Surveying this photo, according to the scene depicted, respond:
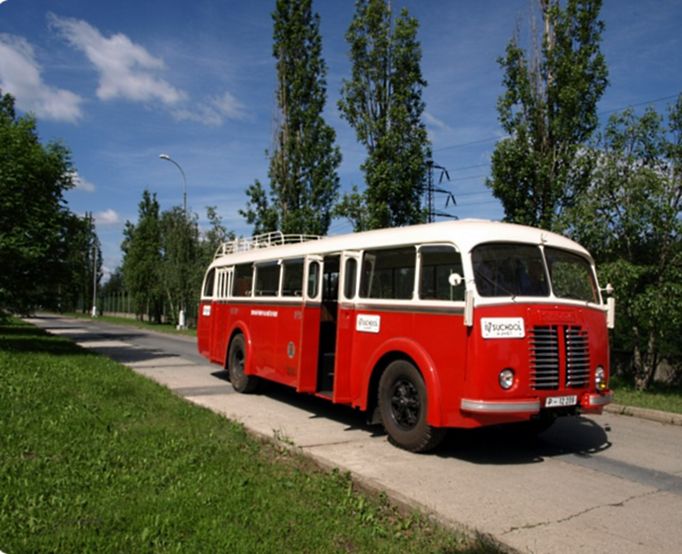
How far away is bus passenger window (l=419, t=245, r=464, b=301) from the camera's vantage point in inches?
268

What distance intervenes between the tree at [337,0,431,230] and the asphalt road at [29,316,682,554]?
361 inches

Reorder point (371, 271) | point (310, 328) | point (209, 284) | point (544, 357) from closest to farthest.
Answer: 1. point (544, 357)
2. point (371, 271)
3. point (310, 328)
4. point (209, 284)

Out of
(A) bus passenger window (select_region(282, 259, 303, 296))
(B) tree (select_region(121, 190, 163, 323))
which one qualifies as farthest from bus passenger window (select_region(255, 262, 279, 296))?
(B) tree (select_region(121, 190, 163, 323))

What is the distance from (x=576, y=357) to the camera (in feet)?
22.6

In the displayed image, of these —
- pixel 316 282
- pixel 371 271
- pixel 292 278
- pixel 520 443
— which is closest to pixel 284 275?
pixel 292 278

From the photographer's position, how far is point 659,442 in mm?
8547

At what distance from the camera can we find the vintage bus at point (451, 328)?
6422 millimetres

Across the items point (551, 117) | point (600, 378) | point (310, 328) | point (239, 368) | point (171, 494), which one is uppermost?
point (551, 117)

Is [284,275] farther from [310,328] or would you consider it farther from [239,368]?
[239,368]

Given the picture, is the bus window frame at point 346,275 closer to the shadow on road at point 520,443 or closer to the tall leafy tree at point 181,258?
the shadow on road at point 520,443

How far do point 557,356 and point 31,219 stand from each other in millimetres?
14510

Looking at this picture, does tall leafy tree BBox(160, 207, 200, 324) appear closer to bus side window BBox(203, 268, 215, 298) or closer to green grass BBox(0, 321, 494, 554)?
bus side window BBox(203, 268, 215, 298)

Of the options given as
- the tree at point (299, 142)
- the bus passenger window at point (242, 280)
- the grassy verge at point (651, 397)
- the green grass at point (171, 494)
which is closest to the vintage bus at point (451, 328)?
the green grass at point (171, 494)

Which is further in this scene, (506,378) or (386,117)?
(386,117)
